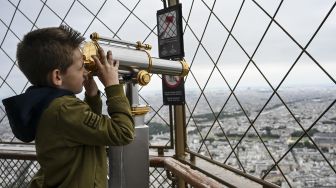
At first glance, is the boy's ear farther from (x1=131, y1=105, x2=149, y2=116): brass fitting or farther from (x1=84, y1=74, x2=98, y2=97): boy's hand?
(x1=131, y1=105, x2=149, y2=116): brass fitting

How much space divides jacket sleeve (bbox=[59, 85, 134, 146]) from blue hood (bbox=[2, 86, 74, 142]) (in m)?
0.07

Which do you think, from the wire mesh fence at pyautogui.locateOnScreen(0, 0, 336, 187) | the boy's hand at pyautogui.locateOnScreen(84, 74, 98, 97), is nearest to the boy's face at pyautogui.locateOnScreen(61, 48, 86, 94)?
the boy's hand at pyautogui.locateOnScreen(84, 74, 98, 97)

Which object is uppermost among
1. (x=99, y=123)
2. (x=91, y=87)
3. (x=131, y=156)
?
(x=91, y=87)

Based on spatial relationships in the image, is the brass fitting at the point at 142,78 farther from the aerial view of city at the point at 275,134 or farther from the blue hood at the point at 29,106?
the aerial view of city at the point at 275,134

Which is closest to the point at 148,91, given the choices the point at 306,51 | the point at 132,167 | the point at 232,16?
the point at 232,16

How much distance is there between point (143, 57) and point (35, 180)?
1.73 ft

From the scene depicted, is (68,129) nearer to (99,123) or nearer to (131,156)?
(99,123)

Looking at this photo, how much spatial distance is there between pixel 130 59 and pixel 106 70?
0.15 meters

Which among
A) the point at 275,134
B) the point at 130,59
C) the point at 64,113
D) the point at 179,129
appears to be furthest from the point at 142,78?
the point at 179,129

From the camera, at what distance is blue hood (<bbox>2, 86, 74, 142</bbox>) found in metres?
1.00

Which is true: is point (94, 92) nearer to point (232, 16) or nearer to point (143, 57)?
point (143, 57)

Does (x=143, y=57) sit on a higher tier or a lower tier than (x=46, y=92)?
higher

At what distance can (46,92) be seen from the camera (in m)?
1.02

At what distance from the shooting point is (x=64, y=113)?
0.97 meters
